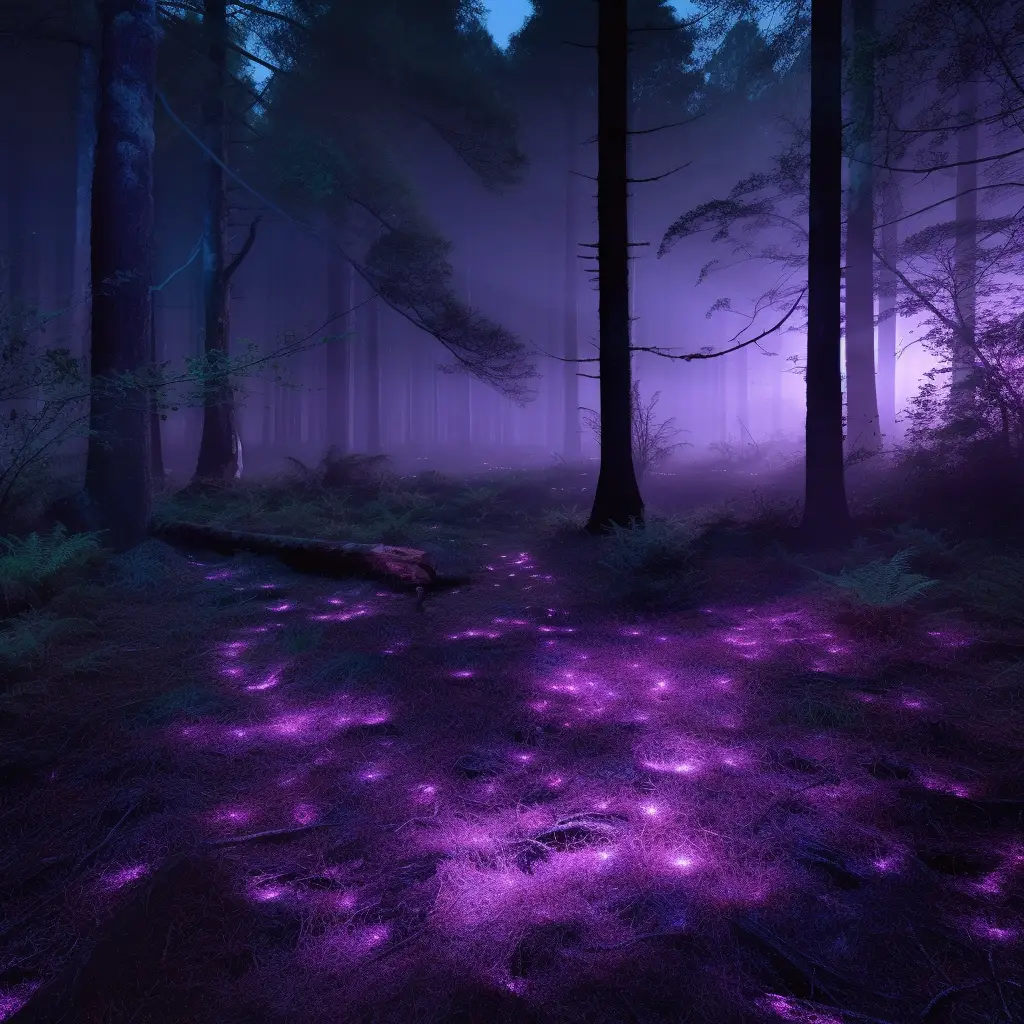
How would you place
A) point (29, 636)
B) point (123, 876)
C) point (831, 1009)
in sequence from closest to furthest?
point (831, 1009)
point (123, 876)
point (29, 636)

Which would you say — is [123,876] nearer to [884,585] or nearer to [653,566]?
[884,585]

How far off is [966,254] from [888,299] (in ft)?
34.8

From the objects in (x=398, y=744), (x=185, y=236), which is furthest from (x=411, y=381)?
(x=398, y=744)

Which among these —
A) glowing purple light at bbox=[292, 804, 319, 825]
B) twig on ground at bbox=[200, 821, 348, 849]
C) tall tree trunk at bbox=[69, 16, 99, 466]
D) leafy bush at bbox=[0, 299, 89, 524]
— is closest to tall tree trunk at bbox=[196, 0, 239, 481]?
tall tree trunk at bbox=[69, 16, 99, 466]

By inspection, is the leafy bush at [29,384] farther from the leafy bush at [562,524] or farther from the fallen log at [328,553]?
the leafy bush at [562,524]

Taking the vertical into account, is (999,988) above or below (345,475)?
below

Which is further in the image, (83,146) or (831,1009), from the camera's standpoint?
(83,146)

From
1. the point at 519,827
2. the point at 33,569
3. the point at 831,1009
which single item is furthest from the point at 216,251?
the point at 831,1009

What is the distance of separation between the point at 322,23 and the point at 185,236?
18736 millimetres

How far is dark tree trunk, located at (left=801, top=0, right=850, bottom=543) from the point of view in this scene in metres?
7.66

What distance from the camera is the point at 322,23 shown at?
456 inches

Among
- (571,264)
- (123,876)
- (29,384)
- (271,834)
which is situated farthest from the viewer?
(571,264)

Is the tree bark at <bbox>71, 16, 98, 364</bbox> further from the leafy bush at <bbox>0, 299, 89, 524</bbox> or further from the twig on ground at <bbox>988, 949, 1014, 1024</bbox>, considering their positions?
the twig on ground at <bbox>988, 949, 1014, 1024</bbox>

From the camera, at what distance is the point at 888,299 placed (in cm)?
2152
